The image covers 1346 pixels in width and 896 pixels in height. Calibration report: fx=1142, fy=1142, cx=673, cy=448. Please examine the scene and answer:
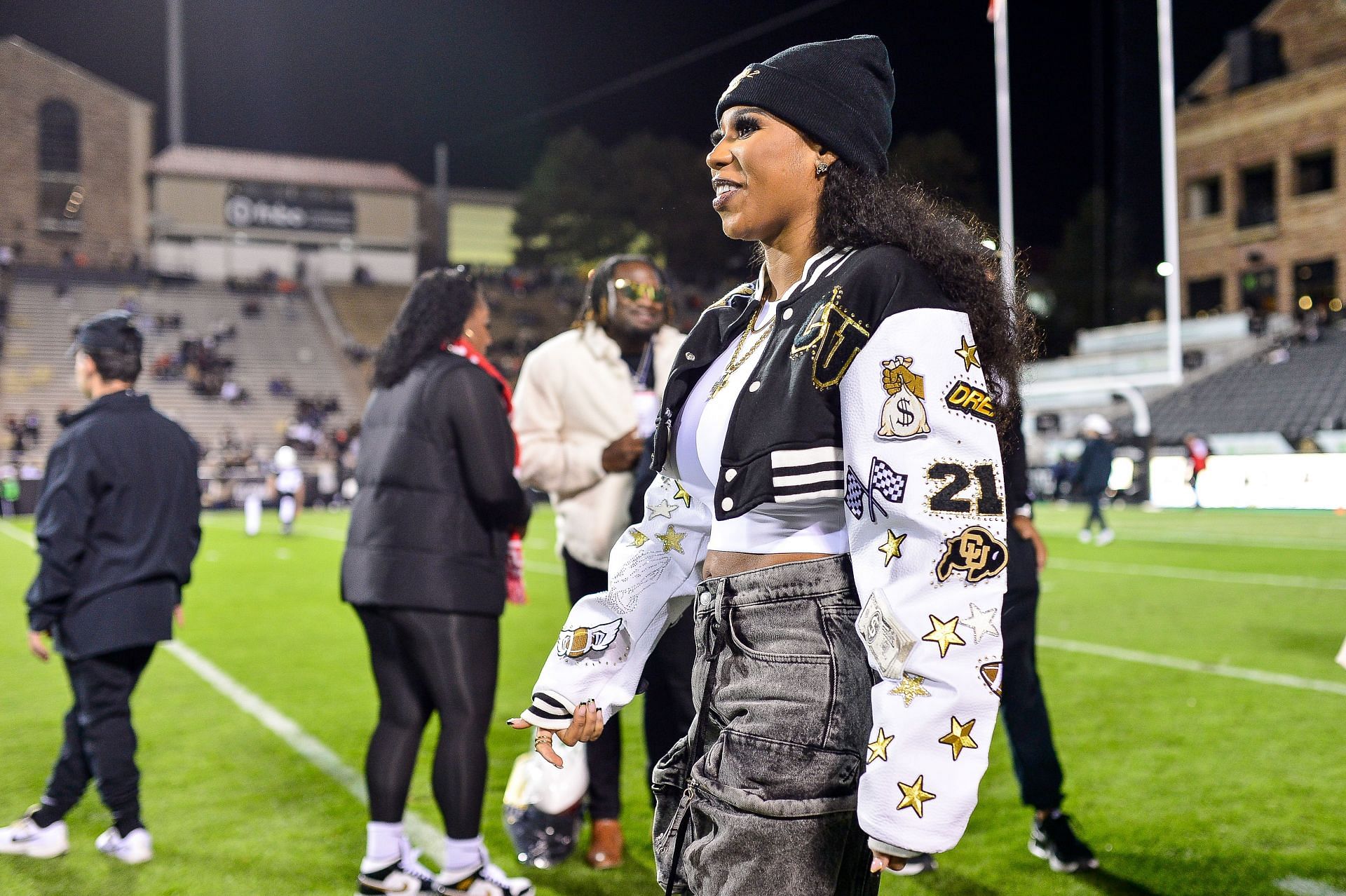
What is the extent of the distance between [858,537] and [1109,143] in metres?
51.7

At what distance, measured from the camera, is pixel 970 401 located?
1.53m

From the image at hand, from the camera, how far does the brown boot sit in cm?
415

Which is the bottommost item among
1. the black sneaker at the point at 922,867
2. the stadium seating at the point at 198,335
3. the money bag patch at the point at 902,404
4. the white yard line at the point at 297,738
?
the white yard line at the point at 297,738

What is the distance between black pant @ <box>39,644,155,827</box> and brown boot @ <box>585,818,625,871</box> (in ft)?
5.63

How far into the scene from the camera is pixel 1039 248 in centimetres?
5456

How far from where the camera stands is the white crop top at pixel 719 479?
1.68 m

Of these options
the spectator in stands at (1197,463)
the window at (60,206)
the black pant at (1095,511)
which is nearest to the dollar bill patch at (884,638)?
the black pant at (1095,511)

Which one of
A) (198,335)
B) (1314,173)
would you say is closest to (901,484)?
(1314,173)

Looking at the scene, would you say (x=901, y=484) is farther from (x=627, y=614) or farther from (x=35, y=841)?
(x=35, y=841)

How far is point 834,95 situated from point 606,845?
316cm

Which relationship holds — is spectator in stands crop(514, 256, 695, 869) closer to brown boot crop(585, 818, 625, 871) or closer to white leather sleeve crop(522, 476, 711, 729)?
brown boot crop(585, 818, 625, 871)

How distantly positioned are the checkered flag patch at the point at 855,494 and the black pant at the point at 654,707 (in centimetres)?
219

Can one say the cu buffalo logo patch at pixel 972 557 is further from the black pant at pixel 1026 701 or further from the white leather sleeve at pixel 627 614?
the black pant at pixel 1026 701

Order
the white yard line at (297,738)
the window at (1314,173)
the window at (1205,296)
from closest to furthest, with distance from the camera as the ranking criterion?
the white yard line at (297,738), the window at (1314,173), the window at (1205,296)
